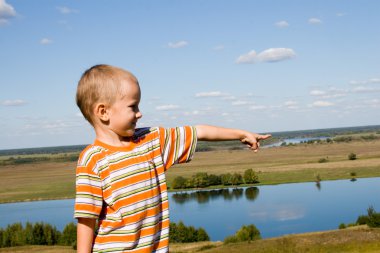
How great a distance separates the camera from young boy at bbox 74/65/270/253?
202 centimetres

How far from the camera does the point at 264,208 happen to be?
54469 mm

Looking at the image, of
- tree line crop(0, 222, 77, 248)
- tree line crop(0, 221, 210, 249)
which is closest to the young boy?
tree line crop(0, 221, 210, 249)

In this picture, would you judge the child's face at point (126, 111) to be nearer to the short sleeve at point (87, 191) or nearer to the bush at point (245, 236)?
the short sleeve at point (87, 191)

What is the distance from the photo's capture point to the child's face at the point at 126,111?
6.90ft

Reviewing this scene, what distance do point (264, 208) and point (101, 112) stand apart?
5409cm

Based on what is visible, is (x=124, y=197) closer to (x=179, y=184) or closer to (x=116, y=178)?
(x=116, y=178)

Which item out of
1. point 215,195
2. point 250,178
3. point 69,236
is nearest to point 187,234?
point 69,236

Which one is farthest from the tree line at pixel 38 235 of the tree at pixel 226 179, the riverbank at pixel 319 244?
the tree at pixel 226 179

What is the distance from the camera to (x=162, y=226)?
2.23 meters

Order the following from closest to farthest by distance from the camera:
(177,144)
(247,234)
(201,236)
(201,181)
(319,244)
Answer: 1. (177,144)
2. (319,244)
3. (247,234)
4. (201,236)
5. (201,181)

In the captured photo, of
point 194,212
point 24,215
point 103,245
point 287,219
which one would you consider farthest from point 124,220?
point 24,215

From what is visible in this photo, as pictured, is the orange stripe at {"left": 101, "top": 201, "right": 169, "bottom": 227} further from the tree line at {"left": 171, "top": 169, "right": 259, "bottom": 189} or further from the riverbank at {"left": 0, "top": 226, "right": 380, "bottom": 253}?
the tree line at {"left": 171, "top": 169, "right": 259, "bottom": 189}

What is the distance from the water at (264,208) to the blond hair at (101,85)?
133ft

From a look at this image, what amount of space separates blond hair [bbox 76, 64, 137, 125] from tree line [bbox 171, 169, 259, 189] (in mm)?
78035
